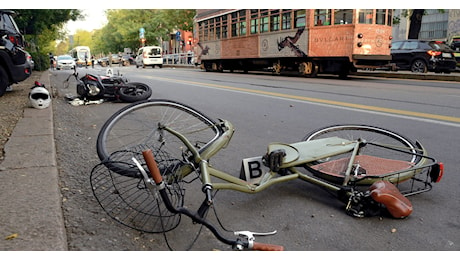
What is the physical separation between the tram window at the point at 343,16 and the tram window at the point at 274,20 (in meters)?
3.14

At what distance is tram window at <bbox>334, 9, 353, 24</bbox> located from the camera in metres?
14.6

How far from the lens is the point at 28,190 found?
2.61 meters

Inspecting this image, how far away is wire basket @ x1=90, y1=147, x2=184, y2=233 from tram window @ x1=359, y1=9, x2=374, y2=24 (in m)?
13.6

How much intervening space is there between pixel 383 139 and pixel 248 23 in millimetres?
Result: 16929

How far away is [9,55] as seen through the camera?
343 inches

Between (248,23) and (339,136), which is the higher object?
(248,23)

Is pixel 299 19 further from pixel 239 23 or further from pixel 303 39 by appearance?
pixel 239 23

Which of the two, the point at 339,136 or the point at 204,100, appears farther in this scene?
the point at 204,100

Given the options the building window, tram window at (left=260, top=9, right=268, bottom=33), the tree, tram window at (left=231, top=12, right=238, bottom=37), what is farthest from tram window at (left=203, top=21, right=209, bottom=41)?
the tree

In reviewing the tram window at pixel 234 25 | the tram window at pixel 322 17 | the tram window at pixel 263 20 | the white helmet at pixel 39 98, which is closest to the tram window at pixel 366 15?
the tram window at pixel 322 17

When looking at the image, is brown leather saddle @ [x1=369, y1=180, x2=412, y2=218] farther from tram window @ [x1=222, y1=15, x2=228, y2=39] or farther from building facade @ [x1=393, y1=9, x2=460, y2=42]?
building facade @ [x1=393, y1=9, x2=460, y2=42]

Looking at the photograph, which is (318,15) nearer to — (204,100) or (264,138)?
(204,100)

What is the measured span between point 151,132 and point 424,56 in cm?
1621
